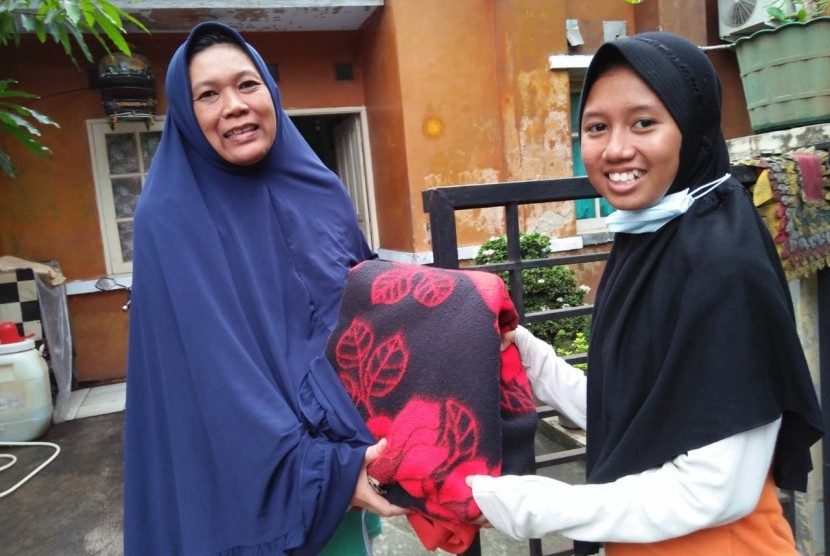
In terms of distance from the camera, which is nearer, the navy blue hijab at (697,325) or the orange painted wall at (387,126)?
the navy blue hijab at (697,325)

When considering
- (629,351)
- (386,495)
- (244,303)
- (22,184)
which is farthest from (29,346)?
(629,351)

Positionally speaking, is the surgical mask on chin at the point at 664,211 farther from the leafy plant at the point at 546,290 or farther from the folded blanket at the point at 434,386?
the leafy plant at the point at 546,290

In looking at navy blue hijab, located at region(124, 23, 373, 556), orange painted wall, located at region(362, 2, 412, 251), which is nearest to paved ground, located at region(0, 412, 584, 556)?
navy blue hijab, located at region(124, 23, 373, 556)

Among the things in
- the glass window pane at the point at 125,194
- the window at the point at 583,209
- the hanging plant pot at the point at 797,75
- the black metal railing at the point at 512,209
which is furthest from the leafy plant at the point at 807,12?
the glass window pane at the point at 125,194

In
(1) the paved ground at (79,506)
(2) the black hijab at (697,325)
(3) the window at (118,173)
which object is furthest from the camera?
(3) the window at (118,173)

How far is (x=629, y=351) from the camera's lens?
93 cm

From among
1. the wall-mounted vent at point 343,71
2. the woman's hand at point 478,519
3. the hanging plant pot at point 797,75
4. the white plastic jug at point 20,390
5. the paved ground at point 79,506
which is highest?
the wall-mounted vent at point 343,71

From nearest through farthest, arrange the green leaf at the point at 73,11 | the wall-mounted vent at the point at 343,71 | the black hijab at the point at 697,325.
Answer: the black hijab at the point at 697,325 < the green leaf at the point at 73,11 < the wall-mounted vent at the point at 343,71

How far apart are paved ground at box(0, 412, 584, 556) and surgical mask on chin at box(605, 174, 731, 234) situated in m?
1.88

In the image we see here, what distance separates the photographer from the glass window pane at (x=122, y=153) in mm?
4965

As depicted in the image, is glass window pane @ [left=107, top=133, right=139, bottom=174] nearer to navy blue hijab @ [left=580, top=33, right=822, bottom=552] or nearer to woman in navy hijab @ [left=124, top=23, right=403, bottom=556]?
woman in navy hijab @ [left=124, top=23, right=403, bottom=556]

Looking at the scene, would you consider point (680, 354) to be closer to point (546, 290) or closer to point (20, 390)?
point (546, 290)

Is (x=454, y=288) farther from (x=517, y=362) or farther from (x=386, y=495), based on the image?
(x=386, y=495)

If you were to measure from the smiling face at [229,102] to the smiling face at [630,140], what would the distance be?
0.68 metres
